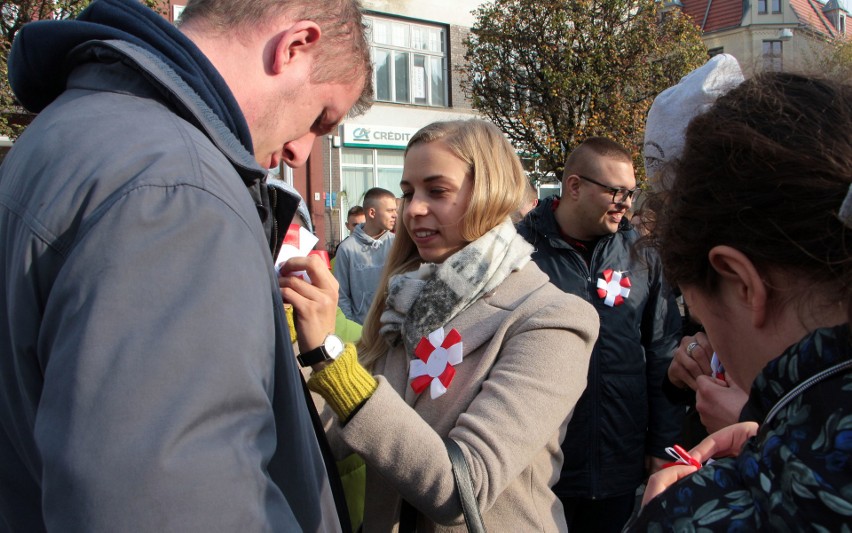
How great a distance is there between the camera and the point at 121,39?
1.02 m

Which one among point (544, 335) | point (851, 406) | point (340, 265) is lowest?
point (340, 265)

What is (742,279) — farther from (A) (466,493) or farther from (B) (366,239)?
(B) (366,239)

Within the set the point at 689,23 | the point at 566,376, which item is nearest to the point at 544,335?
the point at 566,376

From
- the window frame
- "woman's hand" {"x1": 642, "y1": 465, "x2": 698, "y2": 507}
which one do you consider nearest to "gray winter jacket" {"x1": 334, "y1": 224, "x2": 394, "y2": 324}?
"woman's hand" {"x1": 642, "y1": 465, "x2": 698, "y2": 507}

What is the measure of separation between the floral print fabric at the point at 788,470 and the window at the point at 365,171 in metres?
16.1

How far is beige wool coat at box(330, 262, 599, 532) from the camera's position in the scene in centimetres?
163

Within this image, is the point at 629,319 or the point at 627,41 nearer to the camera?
the point at 629,319

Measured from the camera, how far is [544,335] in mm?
1841

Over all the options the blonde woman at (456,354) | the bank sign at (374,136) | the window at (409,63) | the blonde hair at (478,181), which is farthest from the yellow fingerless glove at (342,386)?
the window at (409,63)

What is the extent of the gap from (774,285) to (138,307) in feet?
2.78

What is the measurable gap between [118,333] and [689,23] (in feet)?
45.4

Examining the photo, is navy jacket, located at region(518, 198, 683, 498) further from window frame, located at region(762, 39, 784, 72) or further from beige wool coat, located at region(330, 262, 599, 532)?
window frame, located at region(762, 39, 784, 72)

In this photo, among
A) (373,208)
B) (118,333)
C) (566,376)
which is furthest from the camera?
(373,208)

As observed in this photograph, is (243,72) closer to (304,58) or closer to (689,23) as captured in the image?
(304,58)
